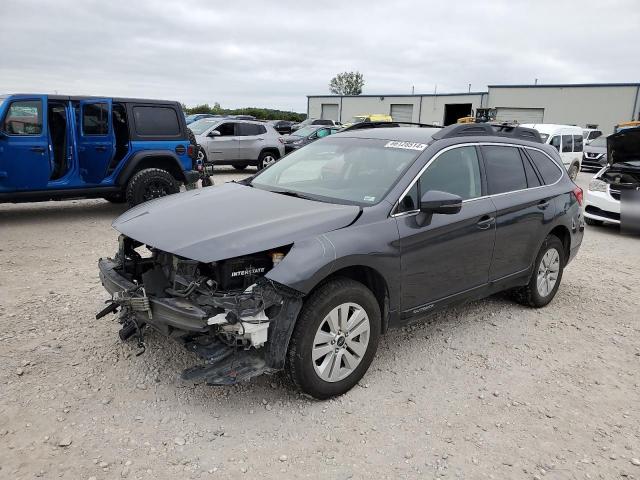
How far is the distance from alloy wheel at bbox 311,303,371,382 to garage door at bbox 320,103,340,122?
49.9 m

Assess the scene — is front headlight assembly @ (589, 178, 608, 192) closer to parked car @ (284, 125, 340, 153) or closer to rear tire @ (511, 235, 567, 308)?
rear tire @ (511, 235, 567, 308)

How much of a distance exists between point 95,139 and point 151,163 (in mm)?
986

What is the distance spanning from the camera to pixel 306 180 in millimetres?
4289

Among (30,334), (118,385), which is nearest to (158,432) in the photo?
(118,385)

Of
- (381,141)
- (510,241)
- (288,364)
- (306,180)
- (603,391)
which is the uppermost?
(381,141)

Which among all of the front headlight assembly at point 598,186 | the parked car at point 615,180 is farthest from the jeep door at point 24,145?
the front headlight assembly at point 598,186

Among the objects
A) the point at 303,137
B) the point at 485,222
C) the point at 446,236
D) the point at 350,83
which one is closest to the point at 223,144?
the point at 303,137

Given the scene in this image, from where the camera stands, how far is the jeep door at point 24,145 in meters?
7.45

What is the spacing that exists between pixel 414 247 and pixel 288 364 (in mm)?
1207

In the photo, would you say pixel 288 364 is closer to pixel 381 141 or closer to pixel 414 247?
pixel 414 247

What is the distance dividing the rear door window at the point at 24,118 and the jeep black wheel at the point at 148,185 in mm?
1554

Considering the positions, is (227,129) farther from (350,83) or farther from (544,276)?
(350,83)

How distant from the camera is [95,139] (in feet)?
26.7

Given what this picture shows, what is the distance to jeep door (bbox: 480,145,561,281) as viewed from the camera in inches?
173
